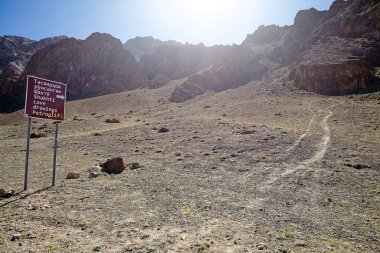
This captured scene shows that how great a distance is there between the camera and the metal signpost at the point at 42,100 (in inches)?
599

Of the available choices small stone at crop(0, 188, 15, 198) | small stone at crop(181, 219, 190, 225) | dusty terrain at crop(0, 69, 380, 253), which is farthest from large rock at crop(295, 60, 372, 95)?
small stone at crop(0, 188, 15, 198)

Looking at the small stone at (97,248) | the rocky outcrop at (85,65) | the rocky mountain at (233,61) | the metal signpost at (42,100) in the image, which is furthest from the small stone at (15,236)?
the rocky outcrop at (85,65)

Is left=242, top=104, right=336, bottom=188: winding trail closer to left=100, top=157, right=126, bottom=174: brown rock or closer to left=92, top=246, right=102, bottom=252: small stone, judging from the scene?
left=100, top=157, right=126, bottom=174: brown rock

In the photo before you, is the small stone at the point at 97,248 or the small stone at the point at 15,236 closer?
the small stone at the point at 97,248

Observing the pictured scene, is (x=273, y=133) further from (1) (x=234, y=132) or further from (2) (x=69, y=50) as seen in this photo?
(2) (x=69, y=50)

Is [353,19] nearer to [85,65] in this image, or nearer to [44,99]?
[44,99]

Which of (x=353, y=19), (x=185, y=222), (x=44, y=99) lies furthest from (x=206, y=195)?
(x=353, y=19)

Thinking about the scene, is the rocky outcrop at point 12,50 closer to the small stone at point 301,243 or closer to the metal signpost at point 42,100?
the metal signpost at point 42,100

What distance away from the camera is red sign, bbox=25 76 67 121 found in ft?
50.0

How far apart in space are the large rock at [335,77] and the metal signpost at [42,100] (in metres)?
58.3

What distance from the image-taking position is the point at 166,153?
26969 mm

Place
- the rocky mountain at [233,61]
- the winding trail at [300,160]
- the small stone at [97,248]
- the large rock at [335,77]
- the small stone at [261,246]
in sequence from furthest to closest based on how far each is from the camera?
the rocky mountain at [233,61]
the large rock at [335,77]
the winding trail at [300,160]
the small stone at [261,246]
the small stone at [97,248]

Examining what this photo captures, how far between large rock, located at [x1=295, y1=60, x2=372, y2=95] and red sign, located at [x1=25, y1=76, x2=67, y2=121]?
5827cm

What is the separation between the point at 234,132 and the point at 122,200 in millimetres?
23057
